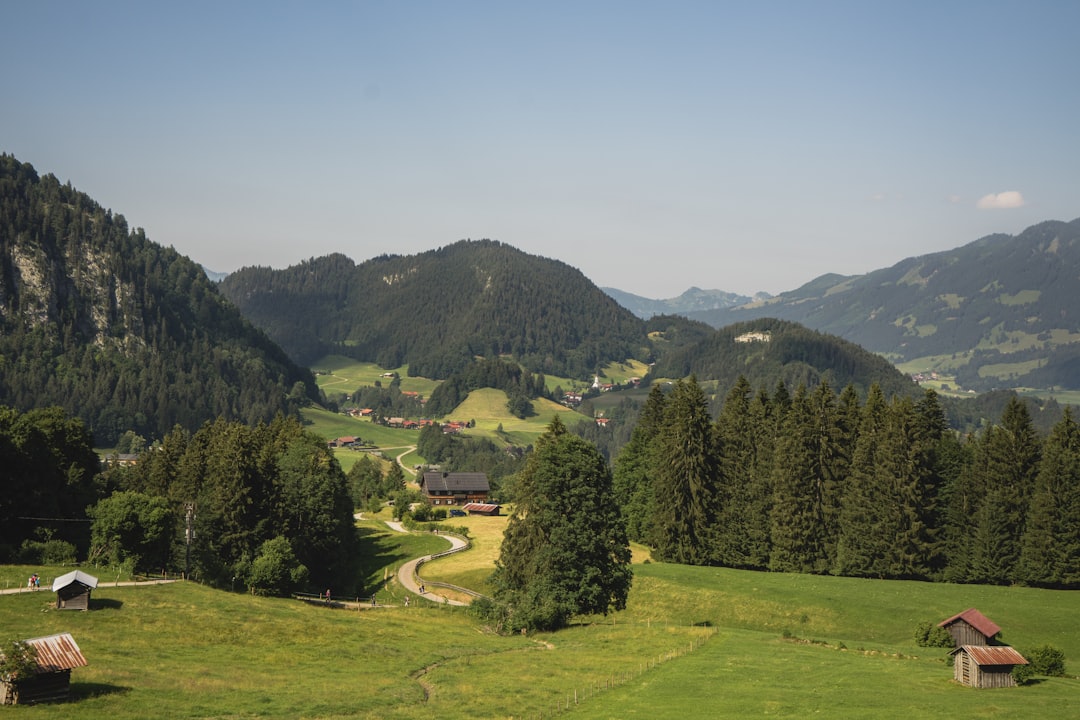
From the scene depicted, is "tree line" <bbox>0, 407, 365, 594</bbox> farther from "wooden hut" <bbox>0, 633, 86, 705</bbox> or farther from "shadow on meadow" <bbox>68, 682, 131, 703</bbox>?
"wooden hut" <bbox>0, 633, 86, 705</bbox>

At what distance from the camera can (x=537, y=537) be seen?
68688 millimetres

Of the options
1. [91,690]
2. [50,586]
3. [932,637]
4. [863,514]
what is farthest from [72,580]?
[863,514]

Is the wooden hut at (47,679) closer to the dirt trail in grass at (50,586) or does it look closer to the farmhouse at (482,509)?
the dirt trail in grass at (50,586)

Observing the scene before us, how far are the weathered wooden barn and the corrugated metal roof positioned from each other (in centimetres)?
4541

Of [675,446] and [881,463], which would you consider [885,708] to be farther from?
[675,446]

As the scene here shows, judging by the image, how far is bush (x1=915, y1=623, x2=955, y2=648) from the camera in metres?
54.9

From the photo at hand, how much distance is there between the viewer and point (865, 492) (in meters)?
80.9

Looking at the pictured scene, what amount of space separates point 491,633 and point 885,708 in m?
34.2

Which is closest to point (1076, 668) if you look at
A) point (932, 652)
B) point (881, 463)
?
point (932, 652)

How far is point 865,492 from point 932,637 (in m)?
26.4

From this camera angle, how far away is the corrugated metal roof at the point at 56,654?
3869cm

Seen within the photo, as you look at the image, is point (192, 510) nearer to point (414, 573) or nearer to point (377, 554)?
point (414, 573)

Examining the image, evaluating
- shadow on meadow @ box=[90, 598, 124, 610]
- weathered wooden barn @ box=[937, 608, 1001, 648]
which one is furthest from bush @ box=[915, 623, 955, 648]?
shadow on meadow @ box=[90, 598, 124, 610]

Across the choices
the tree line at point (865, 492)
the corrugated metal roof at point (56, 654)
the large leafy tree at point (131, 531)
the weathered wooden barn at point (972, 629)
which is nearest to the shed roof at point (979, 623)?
the weathered wooden barn at point (972, 629)
